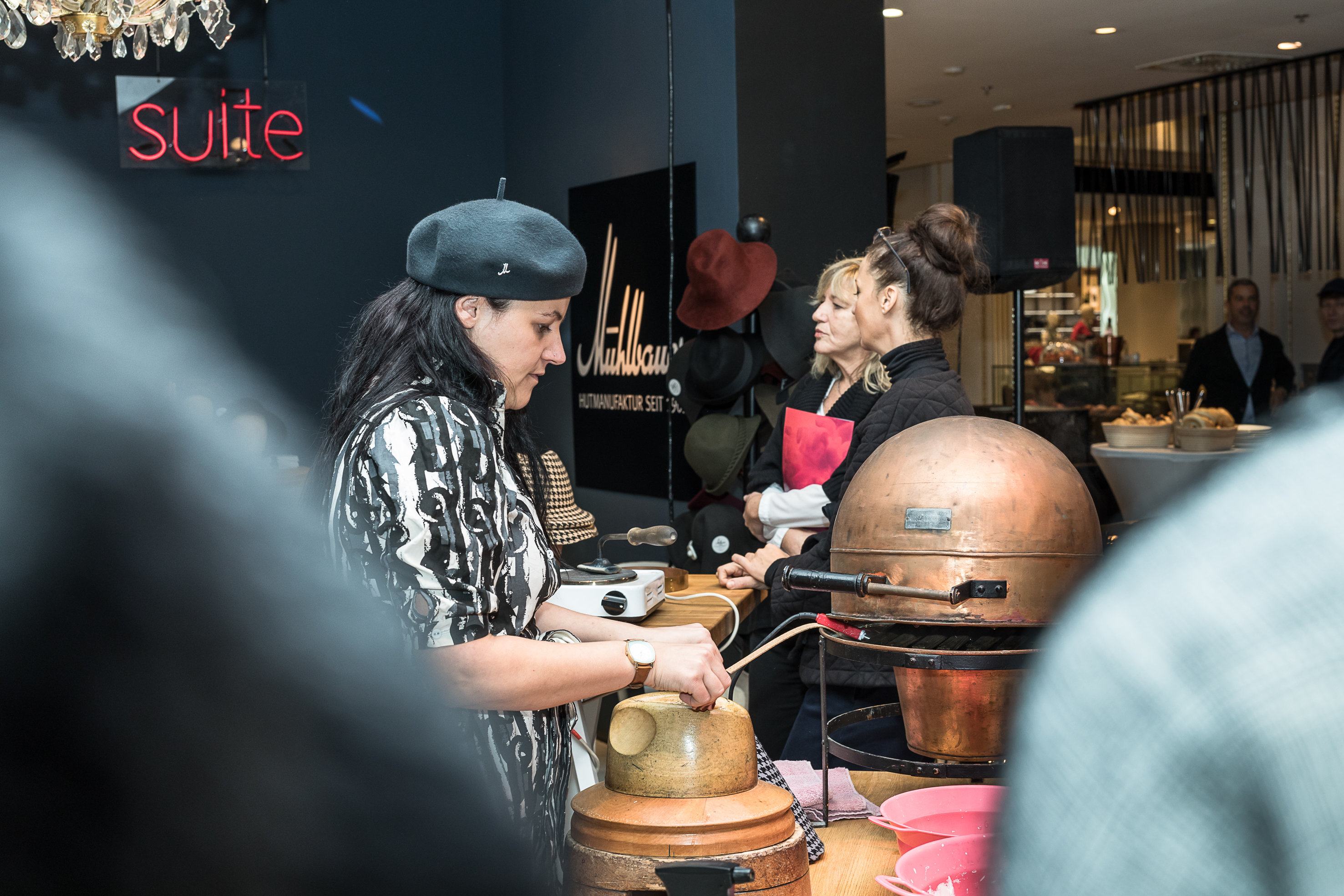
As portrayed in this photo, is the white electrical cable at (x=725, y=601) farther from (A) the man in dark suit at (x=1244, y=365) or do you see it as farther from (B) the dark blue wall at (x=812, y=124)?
(A) the man in dark suit at (x=1244, y=365)

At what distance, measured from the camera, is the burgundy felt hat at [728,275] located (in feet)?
12.6

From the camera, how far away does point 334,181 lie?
565cm

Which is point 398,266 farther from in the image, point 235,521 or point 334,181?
point 235,521

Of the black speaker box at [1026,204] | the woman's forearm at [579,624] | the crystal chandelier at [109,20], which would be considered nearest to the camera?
the woman's forearm at [579,624]

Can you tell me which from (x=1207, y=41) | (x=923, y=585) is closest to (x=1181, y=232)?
(x=1207, y=41)

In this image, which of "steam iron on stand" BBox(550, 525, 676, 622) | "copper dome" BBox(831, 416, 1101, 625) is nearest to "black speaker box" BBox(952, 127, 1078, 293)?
"steam iron on stand" BBox(550, 525, 676, 622)

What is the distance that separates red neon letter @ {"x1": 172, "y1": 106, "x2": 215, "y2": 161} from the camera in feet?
17.3

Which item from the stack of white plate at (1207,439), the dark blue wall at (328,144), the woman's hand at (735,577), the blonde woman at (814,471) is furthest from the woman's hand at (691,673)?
the stack of white plate at (1207,439)

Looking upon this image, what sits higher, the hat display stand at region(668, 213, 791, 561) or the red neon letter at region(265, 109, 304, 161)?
the red neon letter at region(265, 109, 304, 161)

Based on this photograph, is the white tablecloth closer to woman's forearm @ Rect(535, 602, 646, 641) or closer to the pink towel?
the pink towel

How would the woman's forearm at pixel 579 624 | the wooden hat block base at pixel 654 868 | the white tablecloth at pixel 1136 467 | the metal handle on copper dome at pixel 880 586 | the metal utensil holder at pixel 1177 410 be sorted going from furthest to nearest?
1. the metal utensil holder at pixel 1177 410
2. the white tablecloth at pixel 1136 467
3. the woman's forearm at pixel 579 624
4. the metal handle on copper dome at pixel 880 586
5. the wooden hat block base at pixel 654 868

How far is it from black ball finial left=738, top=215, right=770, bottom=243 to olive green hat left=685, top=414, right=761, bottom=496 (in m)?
0.61

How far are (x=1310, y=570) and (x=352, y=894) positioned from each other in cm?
28

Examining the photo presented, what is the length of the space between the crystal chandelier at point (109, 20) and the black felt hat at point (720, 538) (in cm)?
241
